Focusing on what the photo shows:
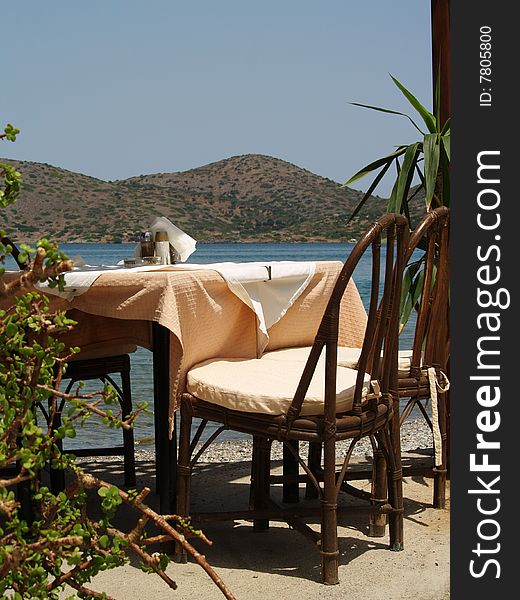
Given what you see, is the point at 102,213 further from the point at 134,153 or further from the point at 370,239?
the point at 370,239

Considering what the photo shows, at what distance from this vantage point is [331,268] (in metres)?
3.16

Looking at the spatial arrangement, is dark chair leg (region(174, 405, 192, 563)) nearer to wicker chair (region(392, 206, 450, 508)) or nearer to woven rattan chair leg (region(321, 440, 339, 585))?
woven rattan chair leg (region(321, 440, 339, 585))

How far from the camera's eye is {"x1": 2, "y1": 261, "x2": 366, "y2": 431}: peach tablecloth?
2426 mm

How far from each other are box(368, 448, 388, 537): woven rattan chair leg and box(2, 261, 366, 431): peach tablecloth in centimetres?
52

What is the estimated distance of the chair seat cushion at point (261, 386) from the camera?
2.26 metres

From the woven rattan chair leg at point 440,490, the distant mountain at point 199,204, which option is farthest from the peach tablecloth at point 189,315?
the distant mountain at point 199,204

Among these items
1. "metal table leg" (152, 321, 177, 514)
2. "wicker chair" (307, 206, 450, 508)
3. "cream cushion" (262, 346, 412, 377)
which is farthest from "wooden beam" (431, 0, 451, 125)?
"metal table leg" (152, 321, 177, 514)

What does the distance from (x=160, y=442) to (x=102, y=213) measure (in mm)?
31092

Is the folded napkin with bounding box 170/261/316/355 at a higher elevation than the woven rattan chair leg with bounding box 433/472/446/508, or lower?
higher

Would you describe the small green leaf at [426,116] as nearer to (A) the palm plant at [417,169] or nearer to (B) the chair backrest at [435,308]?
(A) the palm plant at [417,169]

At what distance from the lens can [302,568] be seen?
2.43 meters

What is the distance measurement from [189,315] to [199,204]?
110 ft

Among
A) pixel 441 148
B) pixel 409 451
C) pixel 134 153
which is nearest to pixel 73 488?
pixel 441 148

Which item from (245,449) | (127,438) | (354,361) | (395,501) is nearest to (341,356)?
(354,361)
